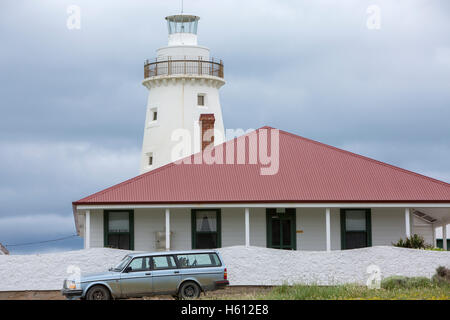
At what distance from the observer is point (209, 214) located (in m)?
35.6

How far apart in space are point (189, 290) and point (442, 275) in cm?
831

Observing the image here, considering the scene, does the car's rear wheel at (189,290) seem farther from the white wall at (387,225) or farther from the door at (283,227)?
the white wall at (387,225)

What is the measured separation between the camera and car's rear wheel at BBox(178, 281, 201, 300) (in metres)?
25.5

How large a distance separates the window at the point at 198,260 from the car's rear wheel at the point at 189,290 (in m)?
0.52

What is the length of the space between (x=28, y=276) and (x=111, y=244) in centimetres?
482

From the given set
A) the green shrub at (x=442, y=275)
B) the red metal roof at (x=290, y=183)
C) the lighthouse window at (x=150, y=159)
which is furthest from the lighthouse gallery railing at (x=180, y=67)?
the green shrub at (x=442, y=275)

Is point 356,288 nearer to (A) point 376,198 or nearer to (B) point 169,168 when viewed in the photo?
(A) point 376,198

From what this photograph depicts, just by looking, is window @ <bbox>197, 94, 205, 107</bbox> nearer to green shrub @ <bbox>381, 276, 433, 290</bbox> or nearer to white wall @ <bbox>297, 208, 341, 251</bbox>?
white wall @ <bbox>297, 208, 341, 251</bbox>

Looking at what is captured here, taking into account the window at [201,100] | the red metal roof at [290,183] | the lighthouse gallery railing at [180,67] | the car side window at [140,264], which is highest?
the lighthouse gallery railing at [180,67]

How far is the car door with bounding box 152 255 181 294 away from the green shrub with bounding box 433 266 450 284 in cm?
800

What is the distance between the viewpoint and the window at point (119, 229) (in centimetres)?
3497

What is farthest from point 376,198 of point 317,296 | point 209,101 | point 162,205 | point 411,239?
point 209,101

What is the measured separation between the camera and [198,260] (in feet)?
85.6

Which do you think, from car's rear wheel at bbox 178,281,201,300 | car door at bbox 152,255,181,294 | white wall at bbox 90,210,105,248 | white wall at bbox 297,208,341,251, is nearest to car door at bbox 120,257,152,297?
car door at bbox 152,255,181,294
